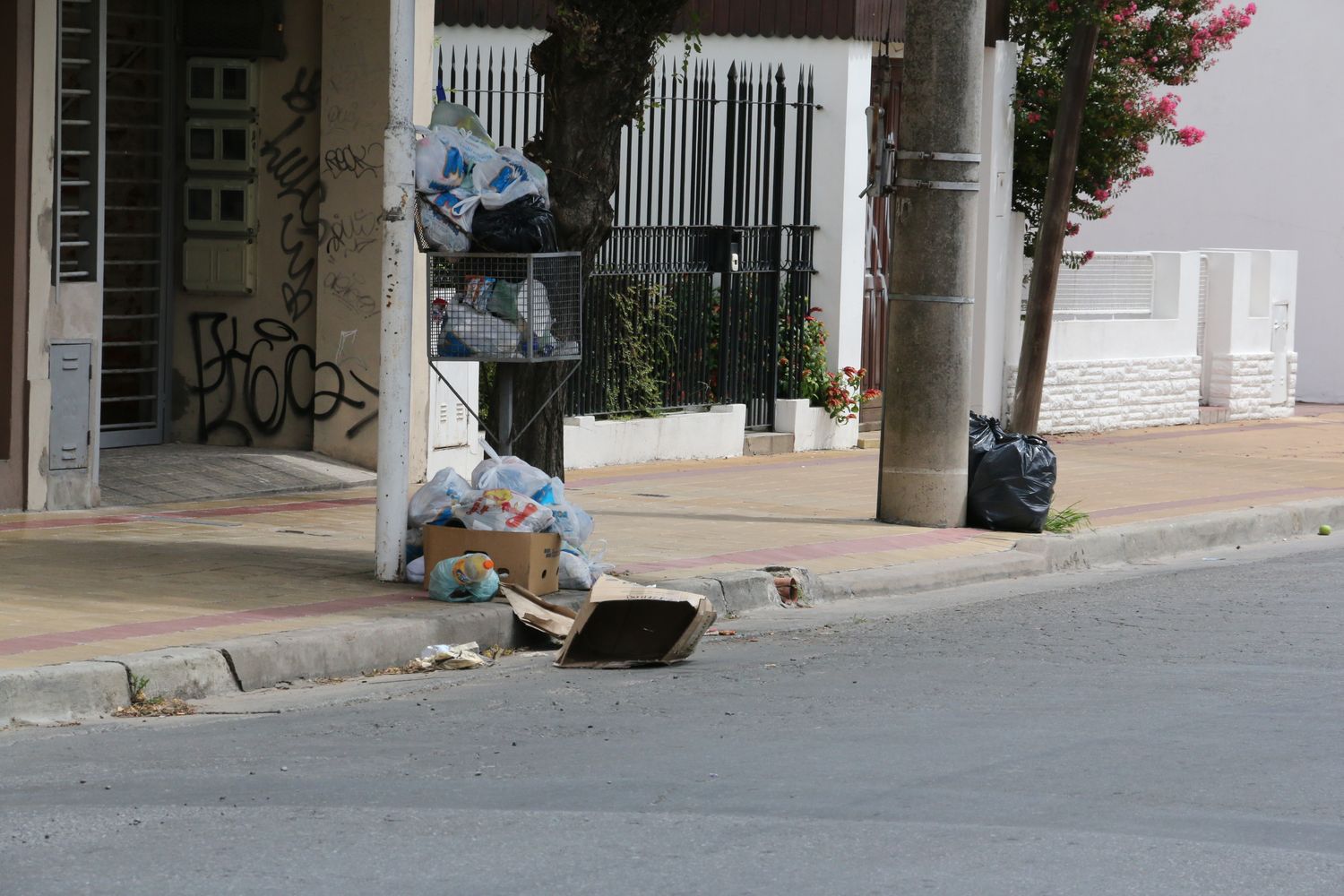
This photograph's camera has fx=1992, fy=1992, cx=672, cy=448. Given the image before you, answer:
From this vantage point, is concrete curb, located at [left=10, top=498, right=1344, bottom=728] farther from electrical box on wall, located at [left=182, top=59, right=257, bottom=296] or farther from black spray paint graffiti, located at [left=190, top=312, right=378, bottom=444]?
electrical box on wall, located at [left=182, top=59, right=257, bottom=296]

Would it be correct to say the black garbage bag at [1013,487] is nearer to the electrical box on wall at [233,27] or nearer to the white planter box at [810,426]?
the white planter box at [810,426]

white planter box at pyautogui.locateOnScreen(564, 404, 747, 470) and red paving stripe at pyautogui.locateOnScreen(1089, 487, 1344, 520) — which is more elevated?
white planter box at pyautogui.locateOnScreen(564, 404, 747, 470)

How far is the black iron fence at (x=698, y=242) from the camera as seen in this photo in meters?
15.1

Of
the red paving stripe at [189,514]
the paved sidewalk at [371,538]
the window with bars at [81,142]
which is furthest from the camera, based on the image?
the window with bars at [81,142]

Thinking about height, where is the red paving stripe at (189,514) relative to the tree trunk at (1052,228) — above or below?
below

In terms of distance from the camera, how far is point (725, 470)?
15.1 m

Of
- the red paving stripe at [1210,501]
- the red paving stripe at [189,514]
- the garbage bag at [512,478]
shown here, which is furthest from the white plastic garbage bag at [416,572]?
the red paving stripe at [1210,501]

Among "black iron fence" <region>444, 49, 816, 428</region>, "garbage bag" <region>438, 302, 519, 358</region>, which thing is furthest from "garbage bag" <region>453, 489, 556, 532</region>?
"black iron fence" <region>444, 49, 816, 428</region>

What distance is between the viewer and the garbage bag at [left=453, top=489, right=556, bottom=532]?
911cm

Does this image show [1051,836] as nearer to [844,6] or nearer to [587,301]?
[587,301]

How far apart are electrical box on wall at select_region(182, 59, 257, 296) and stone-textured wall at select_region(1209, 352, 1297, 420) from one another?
12.1m

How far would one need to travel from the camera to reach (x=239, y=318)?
1332cm

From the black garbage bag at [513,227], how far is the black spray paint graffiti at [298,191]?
4.09 m

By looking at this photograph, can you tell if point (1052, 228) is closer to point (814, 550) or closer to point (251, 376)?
point (814, 550)
